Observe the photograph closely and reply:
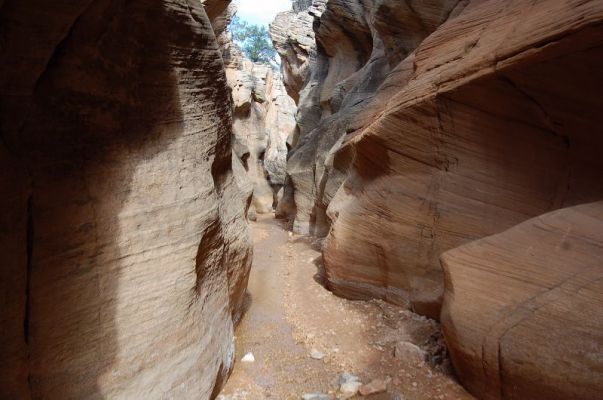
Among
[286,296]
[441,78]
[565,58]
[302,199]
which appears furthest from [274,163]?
[565,58]

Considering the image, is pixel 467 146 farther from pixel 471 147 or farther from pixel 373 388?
pixel 373 388

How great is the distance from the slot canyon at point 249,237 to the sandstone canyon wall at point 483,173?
2 centimetres

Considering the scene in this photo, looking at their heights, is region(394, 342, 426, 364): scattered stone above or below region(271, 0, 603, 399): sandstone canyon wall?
below

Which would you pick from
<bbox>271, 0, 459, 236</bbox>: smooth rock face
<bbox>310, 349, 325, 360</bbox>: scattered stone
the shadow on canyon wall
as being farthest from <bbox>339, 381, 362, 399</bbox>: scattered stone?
<bbox>271, 0, 459, 236</bbox>: smooth rock face

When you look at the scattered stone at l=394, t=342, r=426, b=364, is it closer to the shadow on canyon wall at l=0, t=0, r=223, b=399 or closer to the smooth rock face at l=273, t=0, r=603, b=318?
the smooth rock face at l=273, t=0, r=603, b=318

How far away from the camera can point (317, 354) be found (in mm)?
3895

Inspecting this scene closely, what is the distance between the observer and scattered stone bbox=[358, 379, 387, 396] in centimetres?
326

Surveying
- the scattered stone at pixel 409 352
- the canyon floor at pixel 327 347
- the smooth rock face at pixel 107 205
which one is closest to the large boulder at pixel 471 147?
the canyon floor at pixel 327 347

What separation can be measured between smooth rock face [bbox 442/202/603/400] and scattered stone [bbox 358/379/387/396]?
26.3 inches

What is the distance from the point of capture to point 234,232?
3.98 metres

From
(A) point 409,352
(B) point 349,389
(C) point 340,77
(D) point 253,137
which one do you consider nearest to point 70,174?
(B) point 349,389

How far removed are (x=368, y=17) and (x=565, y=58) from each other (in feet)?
33.2

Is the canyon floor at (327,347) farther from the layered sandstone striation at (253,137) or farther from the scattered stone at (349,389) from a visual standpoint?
the layered sandstone striation at (253,137)

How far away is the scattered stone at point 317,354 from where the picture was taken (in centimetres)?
385
